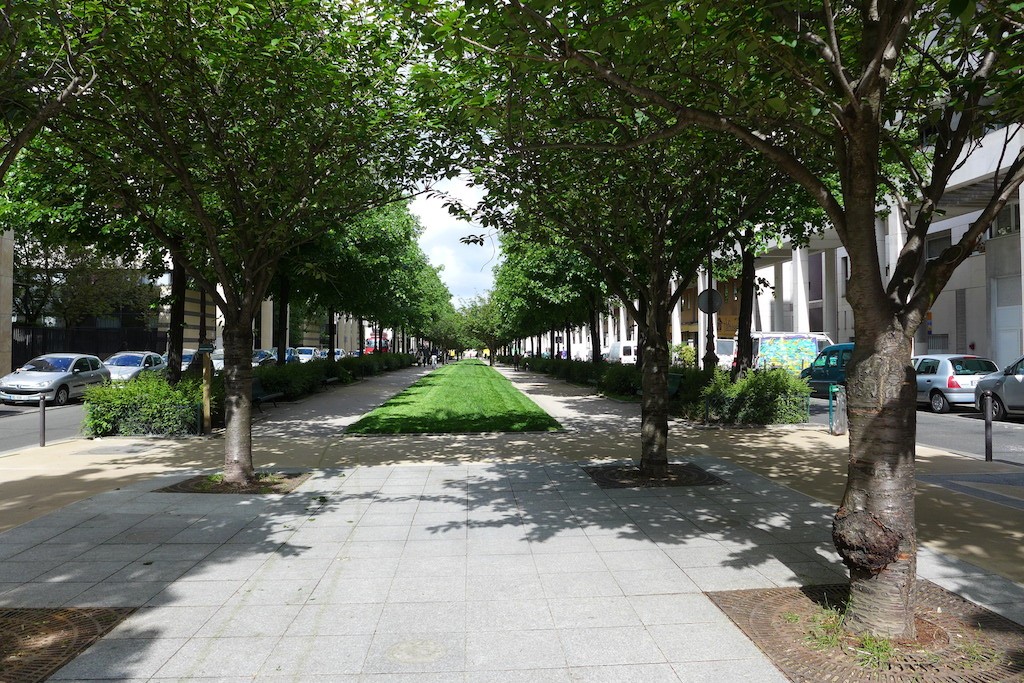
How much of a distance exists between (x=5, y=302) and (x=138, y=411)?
19473 millimetres

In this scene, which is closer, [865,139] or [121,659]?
[121,659]

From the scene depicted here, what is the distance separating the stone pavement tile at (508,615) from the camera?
4309 millimetres

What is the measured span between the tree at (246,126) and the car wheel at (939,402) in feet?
53.4

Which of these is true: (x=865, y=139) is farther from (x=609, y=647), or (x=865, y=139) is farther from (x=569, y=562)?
(x=569, y=562)

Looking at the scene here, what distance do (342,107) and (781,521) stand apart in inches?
281

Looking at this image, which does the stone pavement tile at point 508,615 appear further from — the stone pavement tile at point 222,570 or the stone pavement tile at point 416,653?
the stone pavement tile at point 222,570

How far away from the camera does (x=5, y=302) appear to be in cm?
2736

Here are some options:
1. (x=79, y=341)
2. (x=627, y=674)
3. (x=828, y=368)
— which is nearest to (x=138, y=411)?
(x=627, y=674)

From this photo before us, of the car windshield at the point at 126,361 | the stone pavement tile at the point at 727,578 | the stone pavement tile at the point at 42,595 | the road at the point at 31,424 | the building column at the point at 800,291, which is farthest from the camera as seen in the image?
the building column at the point at 800,291

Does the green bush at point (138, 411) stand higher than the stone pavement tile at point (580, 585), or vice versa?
the green bush at point (138, 411)

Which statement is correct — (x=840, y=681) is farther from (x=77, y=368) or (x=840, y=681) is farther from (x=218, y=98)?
(x=77, y=368)

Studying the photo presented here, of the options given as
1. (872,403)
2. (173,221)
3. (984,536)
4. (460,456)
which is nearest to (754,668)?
(872,403)

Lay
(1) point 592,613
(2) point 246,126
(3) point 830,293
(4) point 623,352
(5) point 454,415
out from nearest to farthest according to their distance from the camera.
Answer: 1. (1) point 592,613
2. (2) point 246,126
3. (5) point 454,415
4. (3) point 830,293
5. (4) point 623,352

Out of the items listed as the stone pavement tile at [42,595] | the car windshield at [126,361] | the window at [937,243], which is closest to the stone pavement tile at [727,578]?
the stone pavement tile at [42,595]
